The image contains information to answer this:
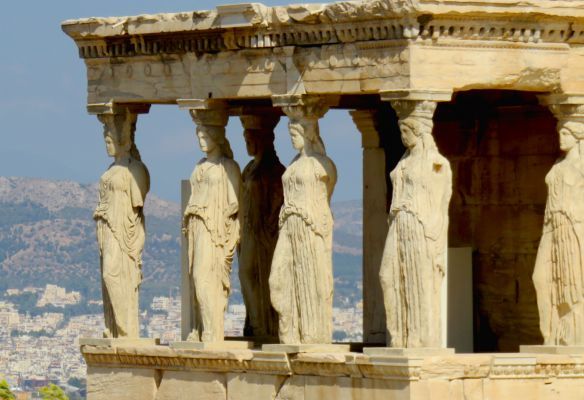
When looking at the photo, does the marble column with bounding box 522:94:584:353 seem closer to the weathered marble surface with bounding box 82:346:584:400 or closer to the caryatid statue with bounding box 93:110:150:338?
the weathered marble surface with bounding box 82:346:584:400

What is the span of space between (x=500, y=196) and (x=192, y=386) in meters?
4.58

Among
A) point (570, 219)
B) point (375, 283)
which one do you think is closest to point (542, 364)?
point (570, 219)

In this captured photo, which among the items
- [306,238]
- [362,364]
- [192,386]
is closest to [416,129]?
[306,238]

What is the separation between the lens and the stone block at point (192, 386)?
134 ft

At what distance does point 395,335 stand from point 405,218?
4.24 ft

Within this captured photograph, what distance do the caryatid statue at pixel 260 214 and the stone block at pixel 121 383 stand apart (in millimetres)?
1805

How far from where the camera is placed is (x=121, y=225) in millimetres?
42250

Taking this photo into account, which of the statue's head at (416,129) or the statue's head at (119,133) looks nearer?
the statue's head at (416,129)

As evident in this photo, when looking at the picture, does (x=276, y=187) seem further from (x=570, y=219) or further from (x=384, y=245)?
(x=570, y=219)

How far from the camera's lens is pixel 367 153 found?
4334cm

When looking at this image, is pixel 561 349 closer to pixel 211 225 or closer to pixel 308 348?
pixel 308 348

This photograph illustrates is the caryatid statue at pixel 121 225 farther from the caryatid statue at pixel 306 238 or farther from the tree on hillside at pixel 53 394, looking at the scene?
the tree on hillside at pixel 53 394

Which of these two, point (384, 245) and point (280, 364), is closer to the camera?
point (280, 364)

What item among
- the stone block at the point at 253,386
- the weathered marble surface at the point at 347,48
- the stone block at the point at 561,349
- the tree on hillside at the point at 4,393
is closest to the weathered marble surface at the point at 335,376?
the stone block at the point at 253,386
